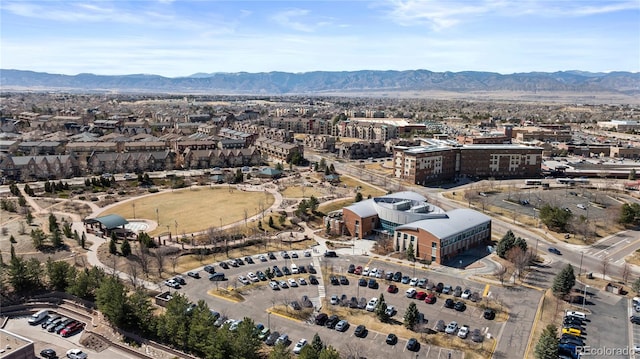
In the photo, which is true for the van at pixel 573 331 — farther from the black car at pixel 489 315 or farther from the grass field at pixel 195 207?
the grass field at pixel 195 207

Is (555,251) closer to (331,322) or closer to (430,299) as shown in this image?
(430,299)

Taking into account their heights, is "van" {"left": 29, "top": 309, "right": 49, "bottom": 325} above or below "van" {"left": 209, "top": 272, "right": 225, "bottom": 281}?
below

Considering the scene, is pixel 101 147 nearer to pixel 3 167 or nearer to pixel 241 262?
pixel 3 167

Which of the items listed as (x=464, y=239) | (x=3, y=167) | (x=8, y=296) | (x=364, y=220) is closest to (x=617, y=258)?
(x=464, y=239)

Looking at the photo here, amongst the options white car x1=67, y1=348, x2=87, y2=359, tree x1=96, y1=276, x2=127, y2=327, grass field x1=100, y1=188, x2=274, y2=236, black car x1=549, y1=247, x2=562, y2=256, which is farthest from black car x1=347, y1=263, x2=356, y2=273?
white car x1=67, y1=348, x2=87, y2=359

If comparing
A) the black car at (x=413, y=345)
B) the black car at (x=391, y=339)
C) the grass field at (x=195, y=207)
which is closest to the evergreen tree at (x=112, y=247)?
the grass field at (x=195, y=207)

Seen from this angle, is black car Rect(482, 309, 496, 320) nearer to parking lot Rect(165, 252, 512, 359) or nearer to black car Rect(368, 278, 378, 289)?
parking lot Rect(165, 252, 512, 359)

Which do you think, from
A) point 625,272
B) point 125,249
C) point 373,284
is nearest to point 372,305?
point 373,284
